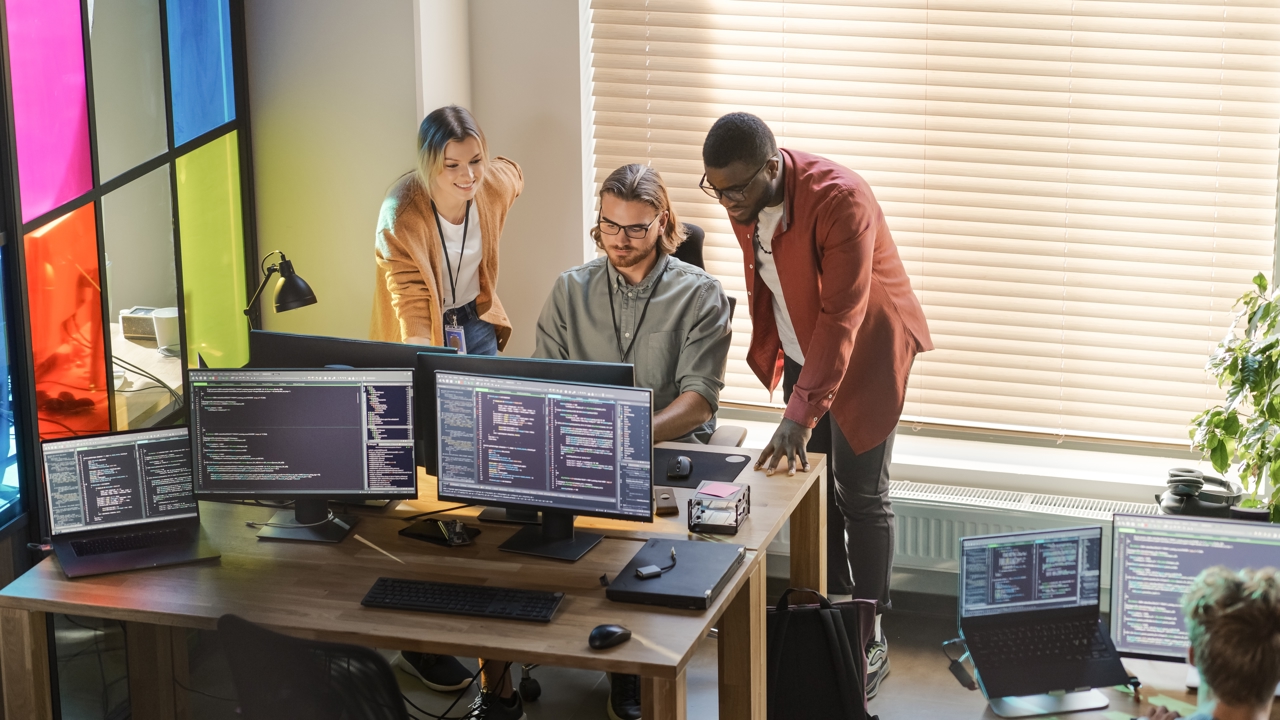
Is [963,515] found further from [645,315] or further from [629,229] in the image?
[629,229]

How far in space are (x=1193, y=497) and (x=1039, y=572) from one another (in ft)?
4.45

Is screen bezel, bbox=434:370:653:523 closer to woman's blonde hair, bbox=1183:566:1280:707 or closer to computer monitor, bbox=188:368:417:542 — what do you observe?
computer monitor, bbox=188:368:417:542

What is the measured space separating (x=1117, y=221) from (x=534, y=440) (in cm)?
236

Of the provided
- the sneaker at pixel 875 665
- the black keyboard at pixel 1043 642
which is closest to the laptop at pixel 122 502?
the black keyboard at pixel 1043 642

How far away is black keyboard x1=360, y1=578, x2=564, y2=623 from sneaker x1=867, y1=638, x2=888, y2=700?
150 centimetres

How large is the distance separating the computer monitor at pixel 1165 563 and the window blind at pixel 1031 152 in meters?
1.85

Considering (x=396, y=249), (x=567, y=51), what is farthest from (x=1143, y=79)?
(x=396, y=249)

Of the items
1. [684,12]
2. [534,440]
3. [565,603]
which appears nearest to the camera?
[565,603]

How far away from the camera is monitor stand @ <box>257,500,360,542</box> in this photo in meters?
3.09

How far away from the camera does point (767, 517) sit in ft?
10.2

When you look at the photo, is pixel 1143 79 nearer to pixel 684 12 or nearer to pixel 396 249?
pixel 684 12

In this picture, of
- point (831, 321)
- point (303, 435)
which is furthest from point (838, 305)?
point (303, 435)

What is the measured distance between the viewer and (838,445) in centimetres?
382

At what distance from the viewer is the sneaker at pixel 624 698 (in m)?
3.72
